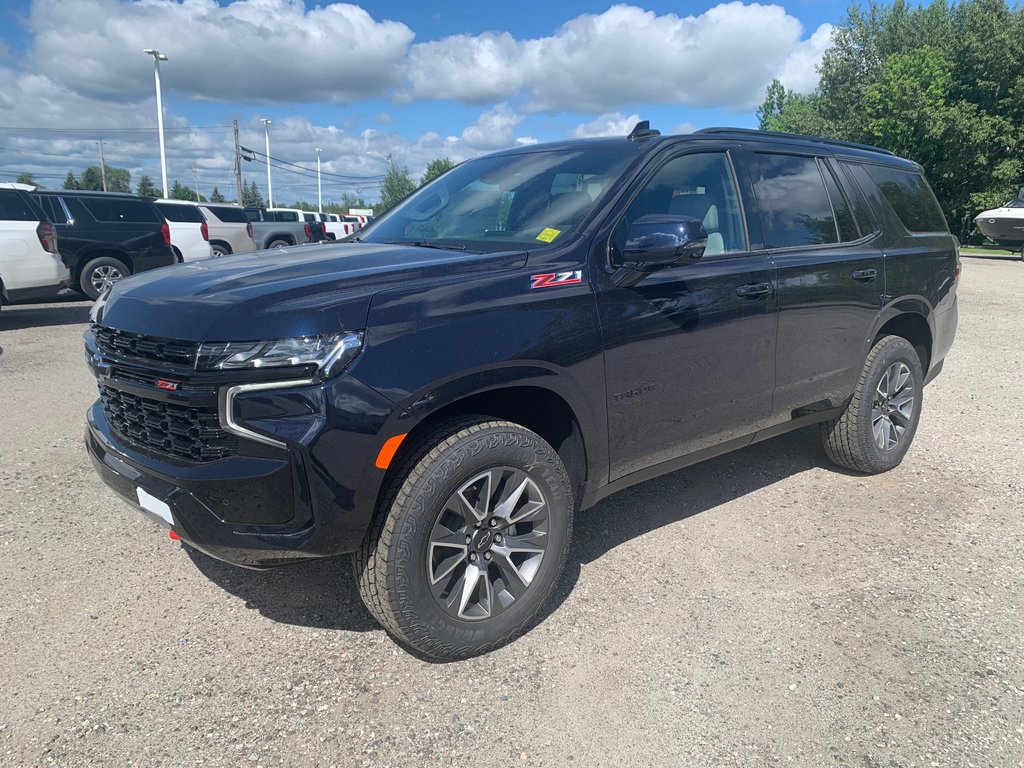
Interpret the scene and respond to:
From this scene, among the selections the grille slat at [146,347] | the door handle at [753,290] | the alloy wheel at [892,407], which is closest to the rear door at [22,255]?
the grille slat at [146,347]

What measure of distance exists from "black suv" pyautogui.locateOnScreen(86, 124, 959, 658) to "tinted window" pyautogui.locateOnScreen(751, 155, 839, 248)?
0.02 m

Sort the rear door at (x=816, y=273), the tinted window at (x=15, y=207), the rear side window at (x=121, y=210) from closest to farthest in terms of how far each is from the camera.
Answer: the rear door at (x=816, y=273)
the tinted window at (x=15, y=207)
the rear side window at (x=121, y=210)

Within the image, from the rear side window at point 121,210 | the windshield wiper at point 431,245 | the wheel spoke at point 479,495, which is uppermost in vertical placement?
the rear side window at point 121,210

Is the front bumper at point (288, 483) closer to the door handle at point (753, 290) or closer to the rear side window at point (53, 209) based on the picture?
the door handle at point (753, 290)

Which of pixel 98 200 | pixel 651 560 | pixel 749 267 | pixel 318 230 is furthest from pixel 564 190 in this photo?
pixel 98 200

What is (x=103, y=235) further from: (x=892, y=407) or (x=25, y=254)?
(x=892, y=407)

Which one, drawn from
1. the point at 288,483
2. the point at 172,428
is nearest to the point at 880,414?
the point at 288,483

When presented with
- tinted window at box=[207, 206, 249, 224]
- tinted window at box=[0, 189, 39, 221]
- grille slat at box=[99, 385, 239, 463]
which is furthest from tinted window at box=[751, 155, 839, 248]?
tinted window at box=[207, 206, 249, 224]

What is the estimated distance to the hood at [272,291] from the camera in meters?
2.38

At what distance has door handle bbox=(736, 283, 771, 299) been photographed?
3547 millimetres

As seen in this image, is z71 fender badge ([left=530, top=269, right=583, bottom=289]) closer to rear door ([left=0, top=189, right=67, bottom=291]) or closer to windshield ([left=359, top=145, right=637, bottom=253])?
windshield ([left=359, top=145, right=637, bottom=253])

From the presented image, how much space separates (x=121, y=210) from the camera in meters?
12.0

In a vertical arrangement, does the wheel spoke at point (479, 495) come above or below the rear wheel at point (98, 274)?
below

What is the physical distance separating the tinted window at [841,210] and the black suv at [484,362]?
2 cm
